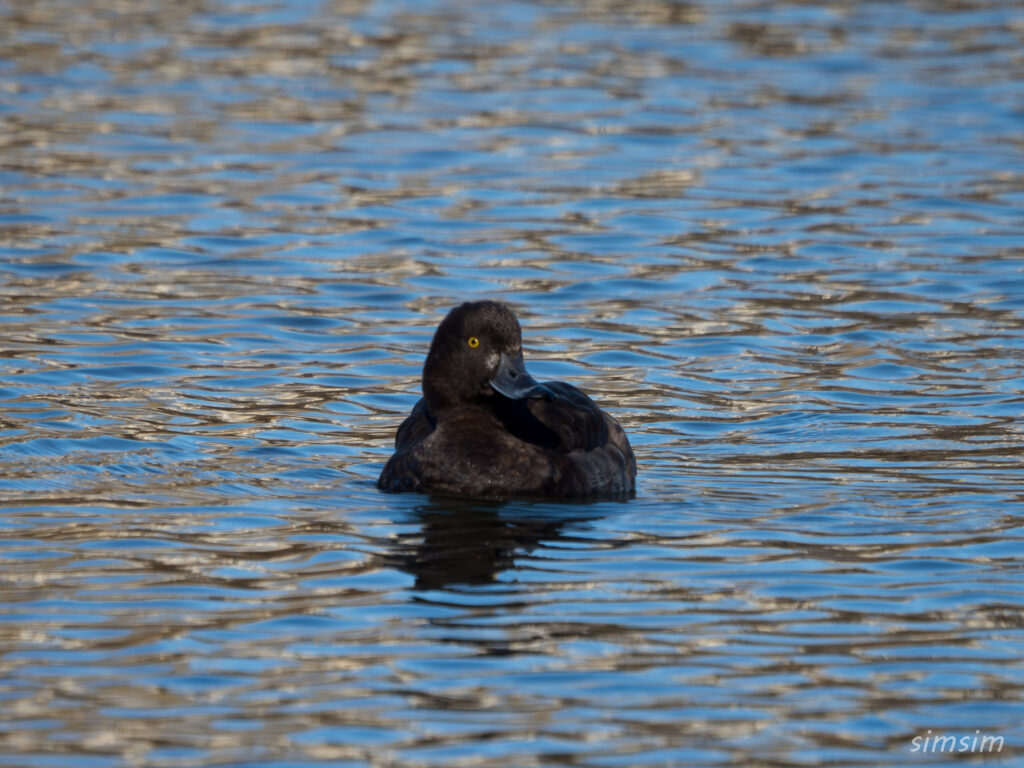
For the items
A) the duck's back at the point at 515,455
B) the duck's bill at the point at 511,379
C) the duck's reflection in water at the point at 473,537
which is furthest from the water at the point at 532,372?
the duck's bill at the point at 511,379

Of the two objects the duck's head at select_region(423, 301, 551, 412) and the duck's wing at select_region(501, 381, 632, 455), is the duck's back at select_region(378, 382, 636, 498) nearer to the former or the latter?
the duck's wing at select_region(501, 381, 632, 455)

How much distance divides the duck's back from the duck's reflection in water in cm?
13

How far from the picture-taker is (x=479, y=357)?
392 inches

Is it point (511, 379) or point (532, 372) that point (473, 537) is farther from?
point (532, 372)

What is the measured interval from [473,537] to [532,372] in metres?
4.15

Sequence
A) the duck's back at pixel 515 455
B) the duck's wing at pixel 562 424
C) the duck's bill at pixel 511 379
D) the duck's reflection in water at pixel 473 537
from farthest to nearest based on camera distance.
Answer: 1. the duck's wing at pixel 562 424
2. the duck's bill at pixel 511 379
3. the duck's back at pixel 515 455
4. the duck's reflection in water at pixel 473 537

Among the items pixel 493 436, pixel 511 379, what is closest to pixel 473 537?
pixel 493 436

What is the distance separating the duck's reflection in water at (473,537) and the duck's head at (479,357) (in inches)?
24.7

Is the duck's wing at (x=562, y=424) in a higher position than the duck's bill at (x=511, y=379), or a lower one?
lower

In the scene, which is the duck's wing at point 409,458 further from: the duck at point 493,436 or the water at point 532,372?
the water at point 532,372

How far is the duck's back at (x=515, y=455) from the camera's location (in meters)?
9.83

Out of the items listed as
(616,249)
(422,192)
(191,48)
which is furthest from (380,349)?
(191,48)

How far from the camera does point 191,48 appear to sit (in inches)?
1011

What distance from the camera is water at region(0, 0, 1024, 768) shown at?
697cm
